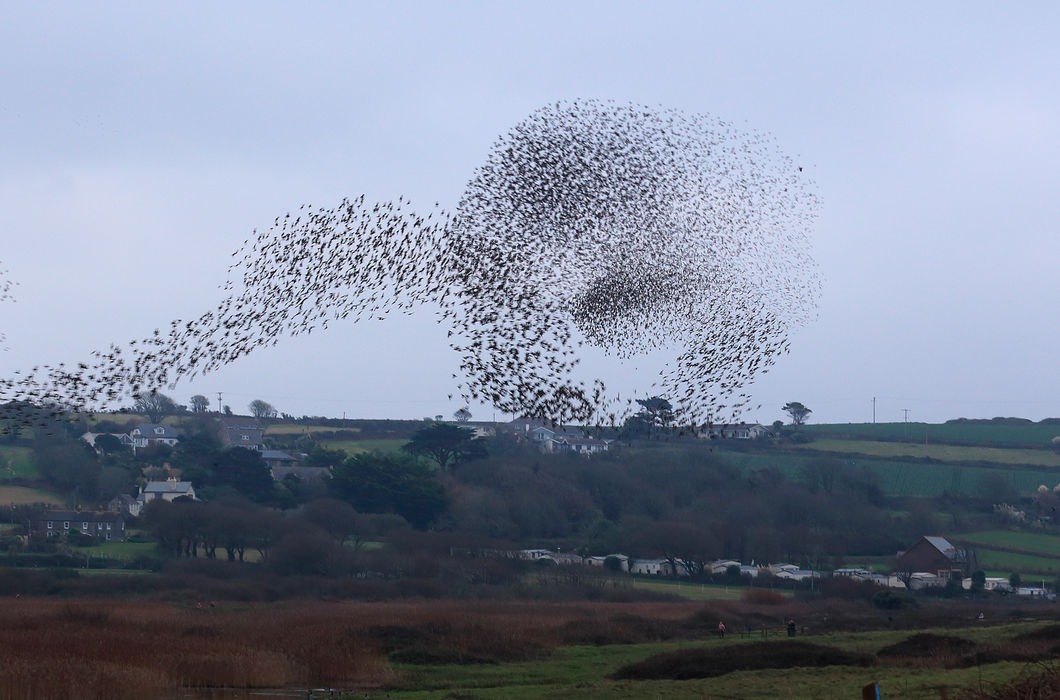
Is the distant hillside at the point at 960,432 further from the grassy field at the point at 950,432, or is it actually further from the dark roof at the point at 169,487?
the dark roof at the point at 169,487

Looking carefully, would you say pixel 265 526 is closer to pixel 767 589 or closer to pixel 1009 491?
pixel 767 589

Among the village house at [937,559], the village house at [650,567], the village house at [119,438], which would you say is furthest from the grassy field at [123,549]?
the village house at [937,559]

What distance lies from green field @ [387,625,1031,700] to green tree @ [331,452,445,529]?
6192cm

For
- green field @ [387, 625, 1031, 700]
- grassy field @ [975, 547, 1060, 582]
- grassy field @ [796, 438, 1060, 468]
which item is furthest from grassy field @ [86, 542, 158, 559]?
grassy field @ [796, 438, 1060, 468]

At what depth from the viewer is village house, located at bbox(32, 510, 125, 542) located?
99188mm

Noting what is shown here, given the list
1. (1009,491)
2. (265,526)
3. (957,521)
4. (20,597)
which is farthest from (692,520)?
(20,597)

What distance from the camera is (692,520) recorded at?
11806 cm

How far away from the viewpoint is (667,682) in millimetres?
37125

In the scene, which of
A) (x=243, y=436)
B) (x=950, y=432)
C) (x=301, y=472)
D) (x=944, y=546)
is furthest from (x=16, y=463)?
(x=950, y=432)

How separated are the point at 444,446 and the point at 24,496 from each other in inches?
1778

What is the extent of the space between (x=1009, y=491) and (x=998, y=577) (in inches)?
1146

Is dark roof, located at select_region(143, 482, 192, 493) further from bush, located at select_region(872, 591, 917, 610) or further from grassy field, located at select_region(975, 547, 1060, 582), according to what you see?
grassy field, located at select_region(975, 547, 1060, 582)

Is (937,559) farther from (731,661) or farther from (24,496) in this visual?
(24,496)

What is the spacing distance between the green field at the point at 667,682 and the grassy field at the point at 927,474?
86214mm
